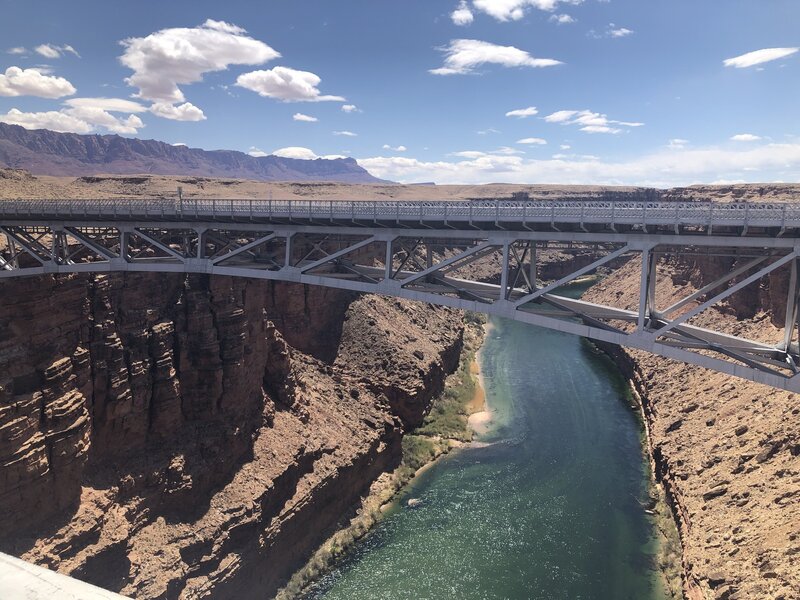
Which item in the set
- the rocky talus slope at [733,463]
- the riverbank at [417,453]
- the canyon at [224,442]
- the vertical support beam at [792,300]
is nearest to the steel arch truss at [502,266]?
the vertical support beam at [792,300]

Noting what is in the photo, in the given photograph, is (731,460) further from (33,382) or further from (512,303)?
(33,382)

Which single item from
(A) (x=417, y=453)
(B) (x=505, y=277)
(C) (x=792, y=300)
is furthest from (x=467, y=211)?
(A) (x=417, y=453)

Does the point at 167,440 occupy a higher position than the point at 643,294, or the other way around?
the point at 643,294

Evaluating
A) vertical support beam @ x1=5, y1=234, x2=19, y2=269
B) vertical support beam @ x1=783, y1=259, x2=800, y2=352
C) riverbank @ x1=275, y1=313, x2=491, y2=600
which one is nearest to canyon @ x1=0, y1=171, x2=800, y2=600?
riverbank @ x1=275, y1=313, x2=491, y2=600

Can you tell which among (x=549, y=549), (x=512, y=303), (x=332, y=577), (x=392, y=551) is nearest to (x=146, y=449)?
(x=332, y=577)

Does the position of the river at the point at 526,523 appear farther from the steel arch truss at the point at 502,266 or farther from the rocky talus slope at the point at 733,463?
the steel arch truss at the point at 502,266

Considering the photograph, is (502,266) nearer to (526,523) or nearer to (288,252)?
(288,252)
